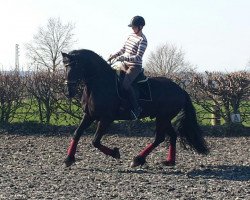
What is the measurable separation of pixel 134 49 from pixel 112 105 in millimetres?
1073

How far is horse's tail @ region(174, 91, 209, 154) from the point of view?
10305 mm

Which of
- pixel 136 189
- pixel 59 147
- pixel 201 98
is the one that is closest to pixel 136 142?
pixel 59 147

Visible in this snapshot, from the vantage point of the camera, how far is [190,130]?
10383 mm

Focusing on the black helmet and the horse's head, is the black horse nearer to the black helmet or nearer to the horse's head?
the horse's head

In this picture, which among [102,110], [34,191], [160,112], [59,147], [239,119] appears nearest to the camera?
[34,191]

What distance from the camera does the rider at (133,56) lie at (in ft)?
31.5

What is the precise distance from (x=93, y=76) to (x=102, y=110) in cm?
62

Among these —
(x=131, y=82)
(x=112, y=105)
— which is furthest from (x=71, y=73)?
(x=131, y=82)

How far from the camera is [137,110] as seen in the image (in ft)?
32.3

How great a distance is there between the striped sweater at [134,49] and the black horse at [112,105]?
40cm

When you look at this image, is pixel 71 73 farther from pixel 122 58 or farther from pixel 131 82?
pixel 131 82

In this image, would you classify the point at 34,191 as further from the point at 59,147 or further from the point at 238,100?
the point at 238,100

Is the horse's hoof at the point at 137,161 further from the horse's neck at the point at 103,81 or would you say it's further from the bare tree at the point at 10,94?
the bare tree at the point at 10,94

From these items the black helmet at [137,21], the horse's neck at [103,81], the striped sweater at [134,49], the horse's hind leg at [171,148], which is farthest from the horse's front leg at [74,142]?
the black helmet at [137,21]
